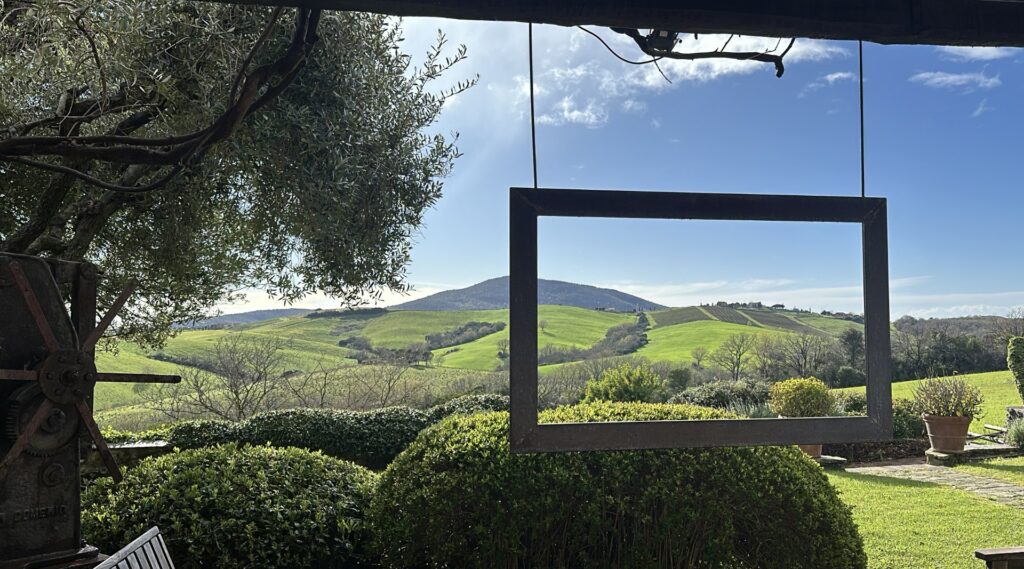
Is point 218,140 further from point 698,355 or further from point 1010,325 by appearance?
point 1010,325

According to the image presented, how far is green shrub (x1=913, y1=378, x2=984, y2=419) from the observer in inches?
420

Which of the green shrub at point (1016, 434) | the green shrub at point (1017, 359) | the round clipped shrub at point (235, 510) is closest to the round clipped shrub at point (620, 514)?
the round clipped shrub at point (235, 510)

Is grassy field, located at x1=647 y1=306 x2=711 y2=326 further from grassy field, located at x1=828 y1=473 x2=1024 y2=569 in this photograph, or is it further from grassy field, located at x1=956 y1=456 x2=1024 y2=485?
grassy field, located at x1=956 y1=456 x2=1024 y2=485

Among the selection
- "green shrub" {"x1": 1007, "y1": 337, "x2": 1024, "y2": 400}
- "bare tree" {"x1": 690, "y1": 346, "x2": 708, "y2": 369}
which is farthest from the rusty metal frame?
"green shrub" {"x1": 1007, "y1": 337, "x2": 1024, "y2": 400}

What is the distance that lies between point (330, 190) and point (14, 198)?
2958mm

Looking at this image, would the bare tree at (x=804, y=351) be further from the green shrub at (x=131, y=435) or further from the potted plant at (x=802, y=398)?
the green shrub at (x=131, y=435)

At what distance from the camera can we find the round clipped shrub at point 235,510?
3.54 m

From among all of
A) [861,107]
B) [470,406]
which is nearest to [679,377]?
[861,107]

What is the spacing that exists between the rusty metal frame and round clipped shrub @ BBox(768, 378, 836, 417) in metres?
0.16

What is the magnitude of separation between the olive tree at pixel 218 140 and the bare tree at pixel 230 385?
633cm

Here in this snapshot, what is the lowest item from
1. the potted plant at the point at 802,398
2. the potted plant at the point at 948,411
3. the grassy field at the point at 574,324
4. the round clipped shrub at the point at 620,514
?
the potted plant at the point at 948,411

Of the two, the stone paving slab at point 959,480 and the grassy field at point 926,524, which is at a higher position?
the grassy field at point 926,524

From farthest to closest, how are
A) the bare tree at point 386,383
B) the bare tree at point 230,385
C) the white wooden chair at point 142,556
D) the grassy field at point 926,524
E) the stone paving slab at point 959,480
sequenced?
the bare tree at point 386,383 → the bare tree at point 230,385 → the stone paving slab at point 959,480 → the grassy field at point 926,524 → the white wooden chair at point 142,556

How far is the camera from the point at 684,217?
242cm
